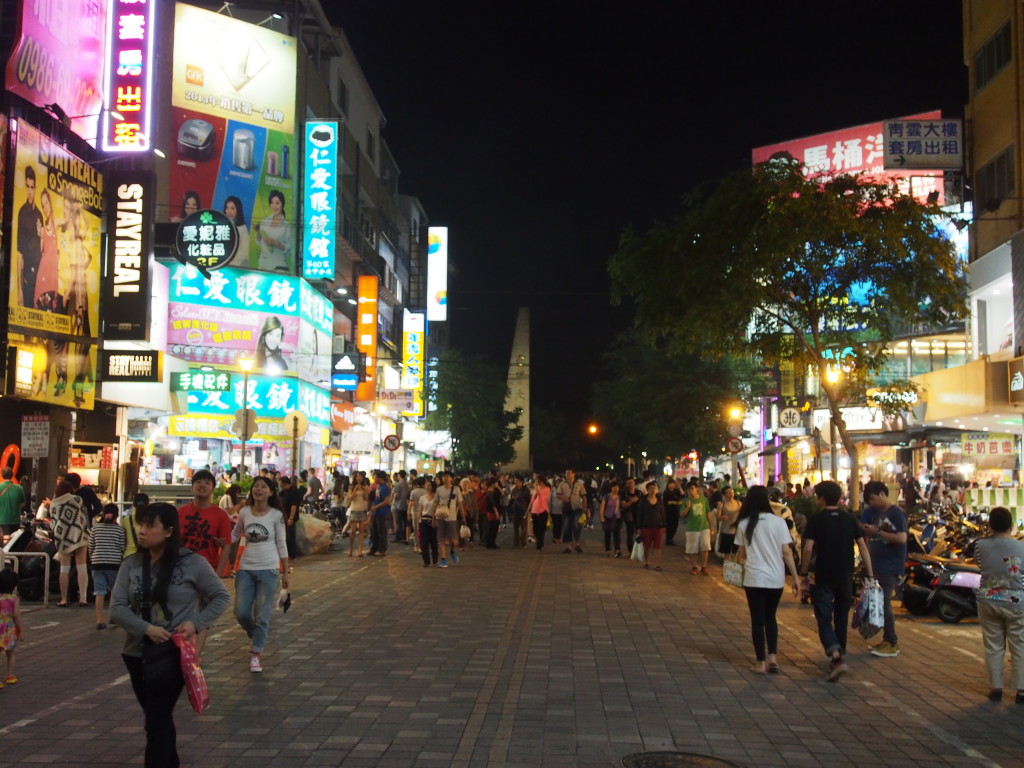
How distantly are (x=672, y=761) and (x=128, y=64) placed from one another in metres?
23.0

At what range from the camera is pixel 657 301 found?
2128 cm

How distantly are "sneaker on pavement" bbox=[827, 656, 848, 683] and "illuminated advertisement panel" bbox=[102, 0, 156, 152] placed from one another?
2041 cm

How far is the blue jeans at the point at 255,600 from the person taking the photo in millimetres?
9809

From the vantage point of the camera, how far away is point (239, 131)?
39062mm

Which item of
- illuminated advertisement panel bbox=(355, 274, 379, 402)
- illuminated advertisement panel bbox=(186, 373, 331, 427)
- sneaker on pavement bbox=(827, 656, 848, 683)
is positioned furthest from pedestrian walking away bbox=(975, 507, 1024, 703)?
illuminated advertisement panel bbox=(355, 274, 379, 402)

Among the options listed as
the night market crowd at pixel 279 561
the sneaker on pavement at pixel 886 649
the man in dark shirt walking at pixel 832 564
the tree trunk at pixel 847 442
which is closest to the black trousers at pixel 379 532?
the night market crowd at pixel 279 561

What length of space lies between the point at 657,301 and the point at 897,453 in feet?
72.1

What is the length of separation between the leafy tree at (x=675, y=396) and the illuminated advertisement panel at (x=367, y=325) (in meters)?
10.8

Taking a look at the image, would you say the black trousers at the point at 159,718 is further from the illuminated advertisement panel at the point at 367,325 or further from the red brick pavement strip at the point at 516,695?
the illuminated advertisement panel at the point at 367,325

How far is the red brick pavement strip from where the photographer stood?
7.02m

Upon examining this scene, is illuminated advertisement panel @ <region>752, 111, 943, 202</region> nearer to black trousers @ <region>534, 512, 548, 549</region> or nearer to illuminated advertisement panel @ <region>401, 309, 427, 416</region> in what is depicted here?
illuminated advertisement panel @ <region>401, 309, 427, 416</region>

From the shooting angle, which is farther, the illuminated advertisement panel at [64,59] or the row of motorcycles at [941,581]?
the illuminated advertisement panel at [64,59]

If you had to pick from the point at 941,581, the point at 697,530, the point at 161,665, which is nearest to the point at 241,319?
the point at 697,530

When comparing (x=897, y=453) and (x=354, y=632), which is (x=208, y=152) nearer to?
(x=897, y=453)
